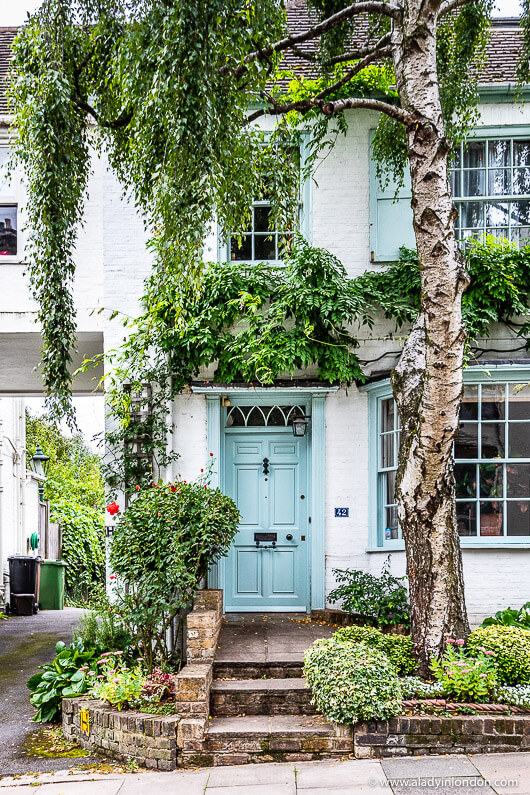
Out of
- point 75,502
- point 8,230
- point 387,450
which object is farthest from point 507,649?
point 75,502

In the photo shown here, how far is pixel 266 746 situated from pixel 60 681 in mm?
2524

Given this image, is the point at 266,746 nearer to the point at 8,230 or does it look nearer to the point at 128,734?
the point at 128,734

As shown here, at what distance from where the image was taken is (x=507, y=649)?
22.7 feet

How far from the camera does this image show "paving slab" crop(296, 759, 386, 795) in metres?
5.82

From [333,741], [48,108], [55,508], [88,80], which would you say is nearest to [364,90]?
[88,80]

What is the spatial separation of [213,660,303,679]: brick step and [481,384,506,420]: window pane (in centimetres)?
362

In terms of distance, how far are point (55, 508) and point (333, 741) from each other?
1652cm

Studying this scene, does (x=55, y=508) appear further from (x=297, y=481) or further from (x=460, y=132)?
(x=460, y=132)

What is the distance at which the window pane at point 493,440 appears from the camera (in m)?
9.08

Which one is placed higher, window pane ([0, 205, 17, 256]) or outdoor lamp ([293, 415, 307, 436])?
window pane ([0, 205, 17, 256])

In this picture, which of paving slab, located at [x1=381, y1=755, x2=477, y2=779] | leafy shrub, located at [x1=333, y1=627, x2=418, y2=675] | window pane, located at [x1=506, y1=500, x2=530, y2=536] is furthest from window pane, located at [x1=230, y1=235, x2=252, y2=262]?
paving slab, located at [x1=381, y1=755, x2=477, y2=779]

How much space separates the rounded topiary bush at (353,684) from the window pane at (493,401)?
11.3ft

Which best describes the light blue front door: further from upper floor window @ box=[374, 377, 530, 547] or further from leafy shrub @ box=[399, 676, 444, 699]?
leafy shrub @ box=[399, 676, 444, 699]

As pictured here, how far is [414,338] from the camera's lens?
→ 7.36m
